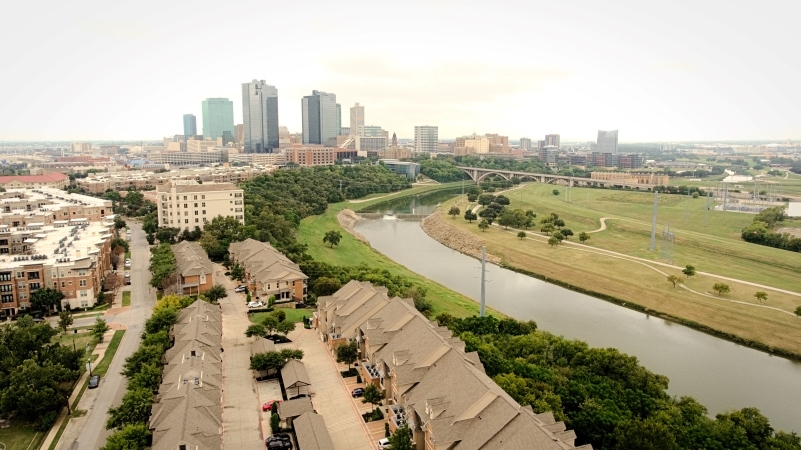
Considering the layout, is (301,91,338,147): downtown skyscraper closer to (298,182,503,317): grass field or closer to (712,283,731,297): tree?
(298,182,503,317): grass field

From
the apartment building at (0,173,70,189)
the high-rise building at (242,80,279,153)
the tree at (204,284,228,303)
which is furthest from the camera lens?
the high-rise building at (242,80,279,153)

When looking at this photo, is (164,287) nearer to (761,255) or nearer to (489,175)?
(761,255)

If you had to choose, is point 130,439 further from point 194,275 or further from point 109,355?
point 194,275

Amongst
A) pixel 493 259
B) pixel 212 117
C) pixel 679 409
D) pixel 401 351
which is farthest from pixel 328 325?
pixel 212 117

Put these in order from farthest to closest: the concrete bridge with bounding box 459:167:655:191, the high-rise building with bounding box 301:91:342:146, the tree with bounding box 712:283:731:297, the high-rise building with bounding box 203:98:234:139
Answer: the high-rise building with bounding box 203:98:234:139 → the high-rise building with bounding box 301:91:342:146 → the concrete bridge with bounding box 459:167:655:191 → the tree with bounding box 712:283:731:297

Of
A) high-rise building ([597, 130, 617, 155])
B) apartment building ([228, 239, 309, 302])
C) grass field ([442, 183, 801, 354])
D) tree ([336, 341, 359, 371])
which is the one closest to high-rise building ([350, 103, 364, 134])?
high-rise building ([597, 130, 617, 155])

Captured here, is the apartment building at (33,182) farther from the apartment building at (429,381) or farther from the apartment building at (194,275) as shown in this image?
the apartment building at (429,381)
